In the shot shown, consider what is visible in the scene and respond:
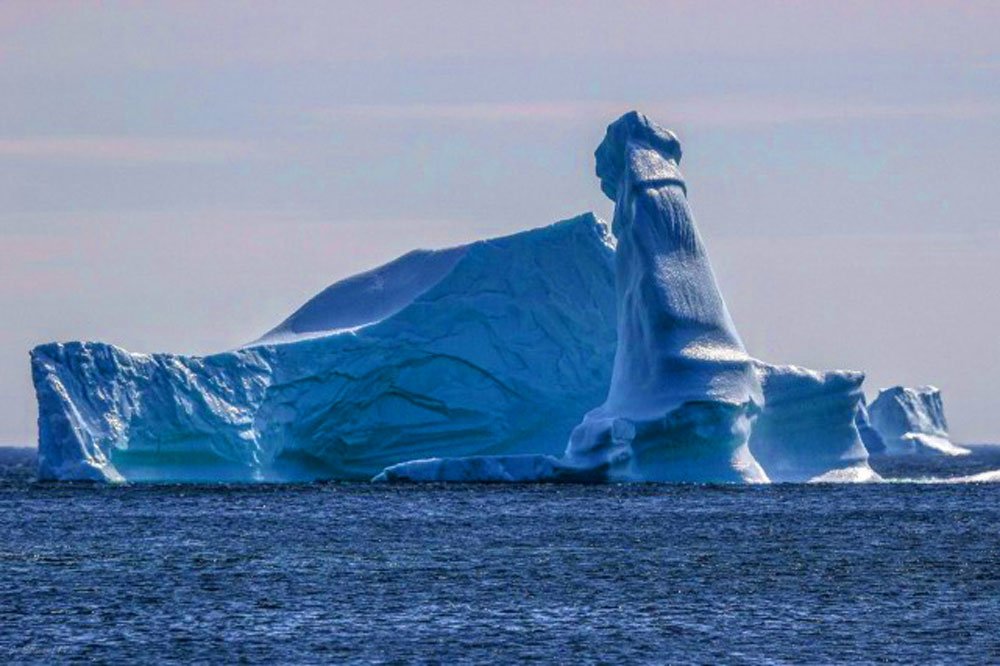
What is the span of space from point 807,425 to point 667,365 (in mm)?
4834

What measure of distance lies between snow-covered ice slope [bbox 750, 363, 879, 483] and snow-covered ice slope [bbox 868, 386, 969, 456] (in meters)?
42.0

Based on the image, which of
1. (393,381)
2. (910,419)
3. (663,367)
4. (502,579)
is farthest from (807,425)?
(910,419)

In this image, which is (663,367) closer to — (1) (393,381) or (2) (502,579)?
(1) (393,381)

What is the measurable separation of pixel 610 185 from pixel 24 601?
73.3ft

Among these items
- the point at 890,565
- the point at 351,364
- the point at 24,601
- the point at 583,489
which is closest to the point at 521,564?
the point at 890,565

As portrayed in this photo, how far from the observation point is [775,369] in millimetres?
43500

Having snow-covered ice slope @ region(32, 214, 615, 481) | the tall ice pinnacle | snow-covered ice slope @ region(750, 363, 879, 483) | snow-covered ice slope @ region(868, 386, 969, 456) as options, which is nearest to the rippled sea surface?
snow-covered ice slope @ region(750, 363, 879, 483)

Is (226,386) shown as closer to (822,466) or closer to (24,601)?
(822,466)

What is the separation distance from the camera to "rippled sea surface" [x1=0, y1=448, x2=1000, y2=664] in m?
22.2

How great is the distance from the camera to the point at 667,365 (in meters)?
41.2

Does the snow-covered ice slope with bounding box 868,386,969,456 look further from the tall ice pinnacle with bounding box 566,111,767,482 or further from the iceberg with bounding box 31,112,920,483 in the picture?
the tall ice pinnacle with bounding box 566,111,767,482

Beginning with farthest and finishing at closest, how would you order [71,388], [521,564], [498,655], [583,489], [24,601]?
1. [583,489]
2. [71,388]
3. [521,564]
4. [24,601]
5. [498,655]

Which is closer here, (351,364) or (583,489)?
(351,364)

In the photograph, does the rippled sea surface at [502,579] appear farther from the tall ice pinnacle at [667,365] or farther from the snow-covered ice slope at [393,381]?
the snow-covered ice slope at [393,381]
